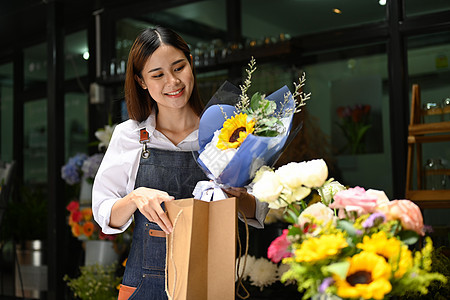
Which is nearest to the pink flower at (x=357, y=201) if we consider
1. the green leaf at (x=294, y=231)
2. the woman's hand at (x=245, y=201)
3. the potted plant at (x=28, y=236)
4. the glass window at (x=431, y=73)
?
the green leaf at (x=294, y=231)

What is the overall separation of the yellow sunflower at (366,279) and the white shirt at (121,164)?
3.04ft

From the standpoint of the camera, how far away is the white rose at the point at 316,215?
1.24m

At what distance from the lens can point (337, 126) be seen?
13.2ft

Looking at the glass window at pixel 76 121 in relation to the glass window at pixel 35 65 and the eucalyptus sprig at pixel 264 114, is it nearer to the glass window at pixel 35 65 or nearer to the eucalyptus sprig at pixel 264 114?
the glass window at pixel 35 65

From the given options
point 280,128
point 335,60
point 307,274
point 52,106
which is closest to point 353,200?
point 307,274

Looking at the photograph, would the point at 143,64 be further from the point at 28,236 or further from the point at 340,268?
the point at 28,236

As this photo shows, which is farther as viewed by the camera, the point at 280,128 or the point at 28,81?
the point at 28,81

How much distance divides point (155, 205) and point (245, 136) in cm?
34

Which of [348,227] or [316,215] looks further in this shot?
[316,215]

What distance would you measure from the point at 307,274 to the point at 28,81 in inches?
209

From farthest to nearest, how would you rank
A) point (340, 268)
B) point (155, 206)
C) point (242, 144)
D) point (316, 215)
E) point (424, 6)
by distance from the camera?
point (424, 6) < point (155, 206) < point (242, 144) < point (316, 215) < point (340, 268)

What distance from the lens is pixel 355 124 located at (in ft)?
12.9

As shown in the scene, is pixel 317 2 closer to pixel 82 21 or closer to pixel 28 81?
pixel 82 21

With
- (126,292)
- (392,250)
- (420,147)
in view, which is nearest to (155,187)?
(126,292)
